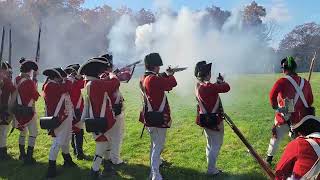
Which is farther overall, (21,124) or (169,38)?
(169,38)

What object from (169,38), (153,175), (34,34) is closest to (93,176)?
(153,175)

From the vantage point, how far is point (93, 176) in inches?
389

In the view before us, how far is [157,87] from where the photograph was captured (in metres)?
9.50

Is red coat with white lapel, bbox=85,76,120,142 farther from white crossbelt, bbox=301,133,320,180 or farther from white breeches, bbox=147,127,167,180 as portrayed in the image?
white crossbelt, bbox=301,133,320,180

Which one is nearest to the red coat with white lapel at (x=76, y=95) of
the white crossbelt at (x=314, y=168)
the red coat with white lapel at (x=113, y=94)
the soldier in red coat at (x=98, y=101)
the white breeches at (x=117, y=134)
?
the red coat with white lapel at (x=113, y=94)

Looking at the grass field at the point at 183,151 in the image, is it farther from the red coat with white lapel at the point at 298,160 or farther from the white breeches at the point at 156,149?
the red coat with white lapel at the point at 298,160

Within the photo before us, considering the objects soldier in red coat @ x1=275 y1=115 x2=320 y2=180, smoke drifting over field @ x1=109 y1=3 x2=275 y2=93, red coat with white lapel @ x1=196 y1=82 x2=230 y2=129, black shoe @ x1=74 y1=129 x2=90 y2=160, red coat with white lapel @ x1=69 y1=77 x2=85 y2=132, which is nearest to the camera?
soldier in red coat @ x1=275 y1=115 x2=320 y2=180

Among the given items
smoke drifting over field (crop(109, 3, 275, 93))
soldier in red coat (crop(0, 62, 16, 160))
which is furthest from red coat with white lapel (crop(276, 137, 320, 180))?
smoke drifting over field (crop(109, 3, 275, 93))

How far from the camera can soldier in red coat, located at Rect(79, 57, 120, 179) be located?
9625 millimetres

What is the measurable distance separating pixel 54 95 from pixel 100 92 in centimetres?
148

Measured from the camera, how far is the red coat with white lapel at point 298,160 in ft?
18.8

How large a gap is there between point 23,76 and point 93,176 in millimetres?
3453

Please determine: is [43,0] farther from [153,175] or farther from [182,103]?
[153,175]

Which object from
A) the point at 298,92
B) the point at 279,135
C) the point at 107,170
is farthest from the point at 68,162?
the point at 298,92
